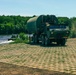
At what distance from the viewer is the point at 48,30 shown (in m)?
25.0

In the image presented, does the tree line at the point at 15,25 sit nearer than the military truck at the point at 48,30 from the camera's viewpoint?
No

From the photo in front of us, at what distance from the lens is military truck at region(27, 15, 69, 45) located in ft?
80.6

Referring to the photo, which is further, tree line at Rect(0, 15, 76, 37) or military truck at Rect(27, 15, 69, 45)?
tree line at Rect(0, 15, 76, 37)

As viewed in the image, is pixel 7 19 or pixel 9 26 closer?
pixel 9 26

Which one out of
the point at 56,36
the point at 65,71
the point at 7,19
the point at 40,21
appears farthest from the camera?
the point at 7,19

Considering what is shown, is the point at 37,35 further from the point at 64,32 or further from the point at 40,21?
the point at 64,32

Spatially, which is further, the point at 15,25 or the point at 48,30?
the point at 15,25

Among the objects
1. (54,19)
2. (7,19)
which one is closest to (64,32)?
(54,19)

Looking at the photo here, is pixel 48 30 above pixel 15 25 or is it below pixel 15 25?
above

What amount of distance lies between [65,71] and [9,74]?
2.19 metres

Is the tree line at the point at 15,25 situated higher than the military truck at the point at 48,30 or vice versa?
the military truck at the point at 48,30

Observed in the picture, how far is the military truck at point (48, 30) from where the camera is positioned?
24.6 m

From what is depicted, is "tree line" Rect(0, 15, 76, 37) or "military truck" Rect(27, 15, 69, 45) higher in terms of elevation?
"military truck" Rect(27, 15, 69, 45)

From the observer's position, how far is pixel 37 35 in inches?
1164
